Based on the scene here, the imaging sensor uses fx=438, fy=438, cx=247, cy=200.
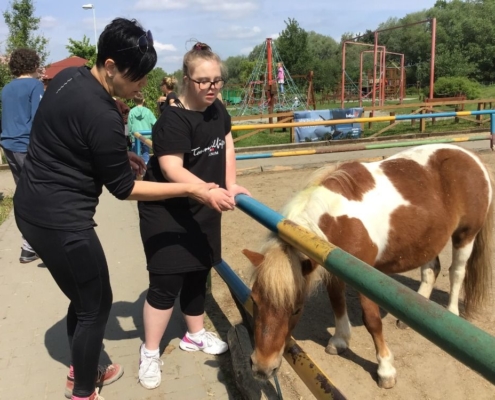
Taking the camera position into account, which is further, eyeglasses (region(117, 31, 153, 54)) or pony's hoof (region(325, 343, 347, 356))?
pony's hoof (region(325, 343, 347, 356))

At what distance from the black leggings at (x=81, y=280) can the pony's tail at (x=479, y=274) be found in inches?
111

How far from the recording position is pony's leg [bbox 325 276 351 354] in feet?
9.82

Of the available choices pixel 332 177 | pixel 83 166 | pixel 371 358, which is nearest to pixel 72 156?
pixel 83 166

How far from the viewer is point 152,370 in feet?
8.30

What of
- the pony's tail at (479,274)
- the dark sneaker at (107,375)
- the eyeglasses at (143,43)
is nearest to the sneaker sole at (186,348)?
the dark sneaker at (107,375)

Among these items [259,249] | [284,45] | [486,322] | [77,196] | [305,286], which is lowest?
[486,322]

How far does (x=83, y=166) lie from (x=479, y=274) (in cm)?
311

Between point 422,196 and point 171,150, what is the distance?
1.81 metres

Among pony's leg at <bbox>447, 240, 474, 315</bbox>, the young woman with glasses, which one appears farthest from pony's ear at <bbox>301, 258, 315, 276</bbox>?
pony's leg at <bbox>447, 240, 474, 315</bbox>

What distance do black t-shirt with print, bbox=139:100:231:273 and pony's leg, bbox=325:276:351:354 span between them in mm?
1025

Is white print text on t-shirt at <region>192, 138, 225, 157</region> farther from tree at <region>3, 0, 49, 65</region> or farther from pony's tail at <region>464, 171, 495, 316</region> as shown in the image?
tree at <region>3, 0, 49, 65</region>

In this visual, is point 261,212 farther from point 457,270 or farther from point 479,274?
point 479,274

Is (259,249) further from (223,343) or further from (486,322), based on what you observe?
(486,322)

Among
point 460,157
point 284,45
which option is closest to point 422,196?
point 460,157
